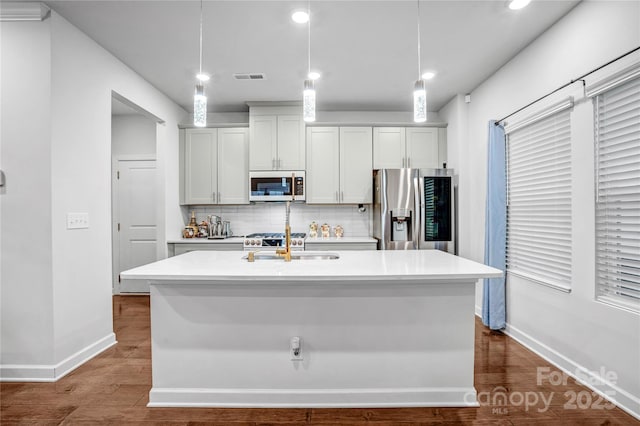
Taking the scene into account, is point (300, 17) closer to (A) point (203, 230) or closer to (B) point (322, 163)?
(B) point (322, 163)

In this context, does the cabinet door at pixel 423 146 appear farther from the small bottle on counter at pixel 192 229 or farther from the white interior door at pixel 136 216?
the white interior door at pixel 136 216

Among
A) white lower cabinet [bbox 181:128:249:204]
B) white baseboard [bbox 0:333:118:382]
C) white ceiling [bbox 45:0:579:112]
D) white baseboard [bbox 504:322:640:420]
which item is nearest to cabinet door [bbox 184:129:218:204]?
white lower cabinet [bbox 181:128:249:204]

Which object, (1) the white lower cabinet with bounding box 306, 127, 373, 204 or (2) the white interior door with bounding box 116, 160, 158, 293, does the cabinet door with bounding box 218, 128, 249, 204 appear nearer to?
(1) the white lower cabinet with bounding box 306, 127, 373, 204

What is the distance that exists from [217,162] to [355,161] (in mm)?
1939

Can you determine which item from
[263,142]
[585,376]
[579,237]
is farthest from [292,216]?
[585,376]

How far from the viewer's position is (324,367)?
2125 mm

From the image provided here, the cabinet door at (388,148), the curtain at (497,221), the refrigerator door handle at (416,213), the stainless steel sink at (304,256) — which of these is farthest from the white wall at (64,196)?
the curtain at (497,221)

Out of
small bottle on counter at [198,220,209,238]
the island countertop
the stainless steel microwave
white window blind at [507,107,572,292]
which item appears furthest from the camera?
small bottle on counter at [198,220,209,238]

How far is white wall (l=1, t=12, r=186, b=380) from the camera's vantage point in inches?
96.7

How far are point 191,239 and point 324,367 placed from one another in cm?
292

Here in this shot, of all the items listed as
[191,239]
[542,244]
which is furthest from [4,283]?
[542,244]

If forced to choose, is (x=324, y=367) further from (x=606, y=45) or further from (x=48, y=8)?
(x=48, y=8)

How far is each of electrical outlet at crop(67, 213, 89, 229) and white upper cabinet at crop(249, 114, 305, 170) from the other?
212 centimetres

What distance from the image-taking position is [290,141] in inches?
178
